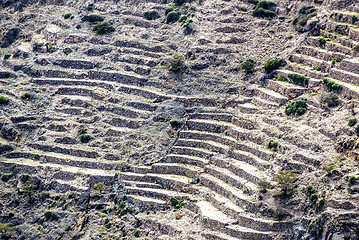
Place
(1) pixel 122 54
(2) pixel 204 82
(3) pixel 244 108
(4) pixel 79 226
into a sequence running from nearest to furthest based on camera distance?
(4) pixel 79 226
(3) pixel 244 108
(2) pixel 204 82
(1) pixel 122 54


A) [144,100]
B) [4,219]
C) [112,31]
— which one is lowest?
[4,219]

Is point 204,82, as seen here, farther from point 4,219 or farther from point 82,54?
point 4,219

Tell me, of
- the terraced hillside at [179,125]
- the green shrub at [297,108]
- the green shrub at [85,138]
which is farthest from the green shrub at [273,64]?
the green shrub at [85,138]

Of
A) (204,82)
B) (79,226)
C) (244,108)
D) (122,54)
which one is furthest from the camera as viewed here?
(122,54)

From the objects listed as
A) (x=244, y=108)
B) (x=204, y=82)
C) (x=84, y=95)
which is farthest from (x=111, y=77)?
(x=244, y=108)

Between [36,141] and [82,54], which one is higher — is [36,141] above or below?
below

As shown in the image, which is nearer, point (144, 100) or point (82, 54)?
point (144, 100)

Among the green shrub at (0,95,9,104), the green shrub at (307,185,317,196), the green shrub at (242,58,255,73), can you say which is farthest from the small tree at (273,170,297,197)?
the green shrub at (0,95,9,104)

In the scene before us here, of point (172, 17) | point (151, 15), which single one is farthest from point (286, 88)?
point (151, 15)
